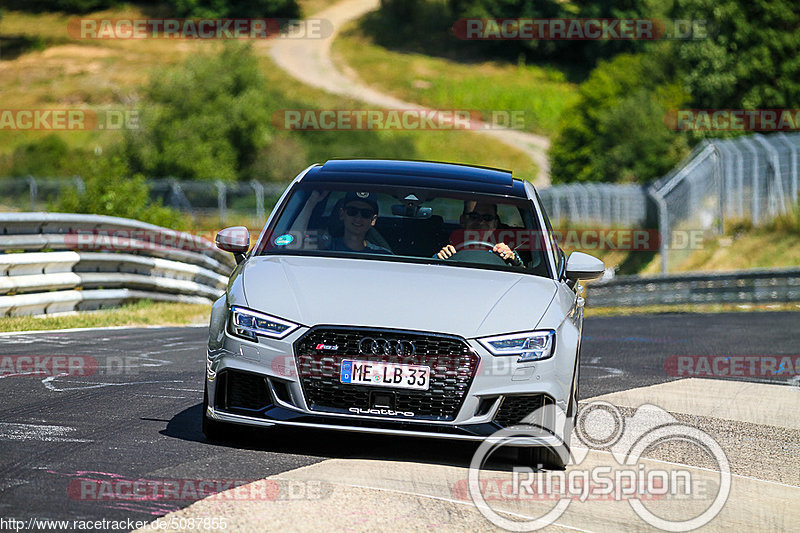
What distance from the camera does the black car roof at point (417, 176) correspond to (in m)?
7.73

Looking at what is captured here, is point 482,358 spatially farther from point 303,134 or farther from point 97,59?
point 97,59

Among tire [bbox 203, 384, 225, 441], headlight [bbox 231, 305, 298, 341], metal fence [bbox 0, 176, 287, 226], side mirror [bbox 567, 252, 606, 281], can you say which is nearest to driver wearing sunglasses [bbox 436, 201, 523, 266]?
side mirror [bbox 567, 252, 606, 281]

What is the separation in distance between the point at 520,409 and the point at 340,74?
96.1m

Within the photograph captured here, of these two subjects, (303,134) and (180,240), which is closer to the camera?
(180,240)

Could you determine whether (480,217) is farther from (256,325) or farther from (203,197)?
(203,197)

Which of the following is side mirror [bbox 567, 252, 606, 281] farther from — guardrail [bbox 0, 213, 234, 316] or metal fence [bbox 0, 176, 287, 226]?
metal fence [bbox 0, 176, 287, 226]

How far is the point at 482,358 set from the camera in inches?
243

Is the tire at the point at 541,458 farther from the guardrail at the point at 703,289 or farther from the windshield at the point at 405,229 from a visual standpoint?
the guardrail at the point at 703,289

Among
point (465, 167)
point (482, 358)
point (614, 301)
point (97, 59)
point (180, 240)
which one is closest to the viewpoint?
point (482, 358)

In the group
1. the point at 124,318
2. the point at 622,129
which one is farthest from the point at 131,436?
the point at 622,129

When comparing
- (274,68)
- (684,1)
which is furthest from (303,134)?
(684,1)

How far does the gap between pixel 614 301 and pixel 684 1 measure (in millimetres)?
27821

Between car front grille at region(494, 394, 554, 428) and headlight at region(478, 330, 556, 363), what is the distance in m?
0.21

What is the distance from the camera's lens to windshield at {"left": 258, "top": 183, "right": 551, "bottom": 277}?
728 cm
